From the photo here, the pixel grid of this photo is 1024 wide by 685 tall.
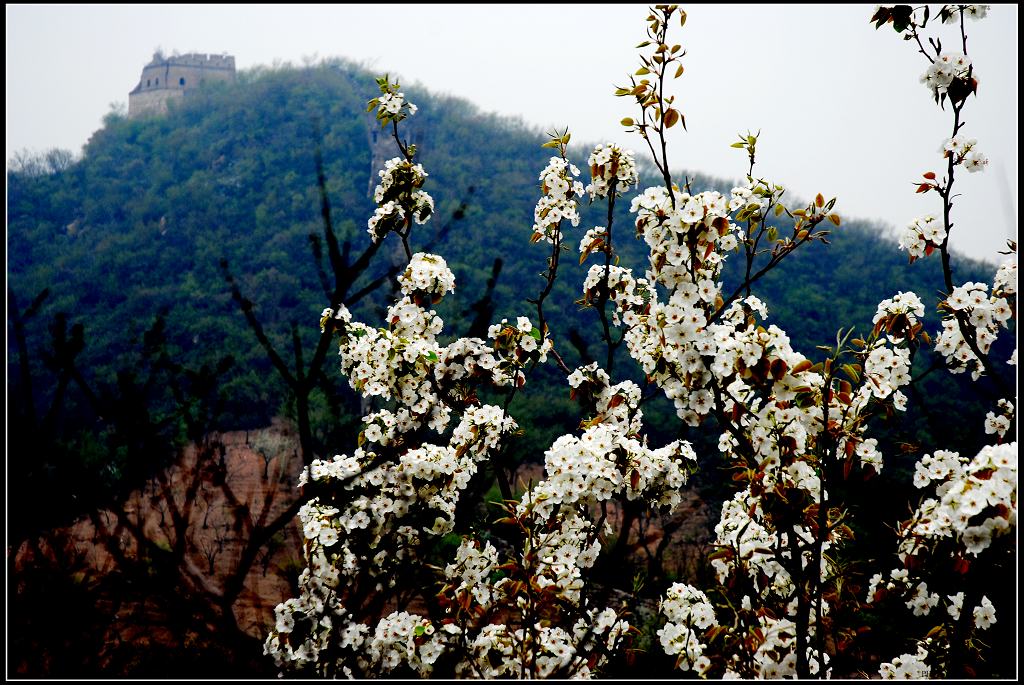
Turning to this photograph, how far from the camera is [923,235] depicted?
3006 mm

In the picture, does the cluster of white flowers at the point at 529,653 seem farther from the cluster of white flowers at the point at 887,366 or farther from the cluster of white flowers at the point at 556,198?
the cluster of white flowers at the point at 556,198

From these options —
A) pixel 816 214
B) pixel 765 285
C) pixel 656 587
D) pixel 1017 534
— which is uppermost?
pixel 765 285

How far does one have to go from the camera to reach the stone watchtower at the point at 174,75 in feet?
120

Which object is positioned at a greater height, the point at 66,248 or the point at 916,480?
the point at 66,248

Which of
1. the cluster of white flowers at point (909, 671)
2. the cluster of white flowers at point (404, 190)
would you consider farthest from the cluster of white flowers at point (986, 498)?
the cluster of white flowers at point (404, 190)

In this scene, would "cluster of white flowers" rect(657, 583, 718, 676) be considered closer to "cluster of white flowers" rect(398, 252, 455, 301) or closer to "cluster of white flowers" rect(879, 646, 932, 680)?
"cluster of white flowers" rect(879, 646, 932, 680)

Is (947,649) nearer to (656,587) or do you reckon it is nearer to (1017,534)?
(1017,534)

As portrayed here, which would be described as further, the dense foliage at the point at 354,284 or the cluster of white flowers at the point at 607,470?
the dense foliage at the point at 354,284

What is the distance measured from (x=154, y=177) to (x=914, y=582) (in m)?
28.2

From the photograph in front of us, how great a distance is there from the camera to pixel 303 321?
18156mm

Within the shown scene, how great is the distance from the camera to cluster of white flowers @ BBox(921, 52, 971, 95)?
8.62ft

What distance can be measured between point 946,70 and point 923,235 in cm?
73

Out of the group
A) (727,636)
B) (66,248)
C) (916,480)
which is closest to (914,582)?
(916,480)

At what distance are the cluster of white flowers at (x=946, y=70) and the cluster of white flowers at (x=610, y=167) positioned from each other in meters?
1.33
